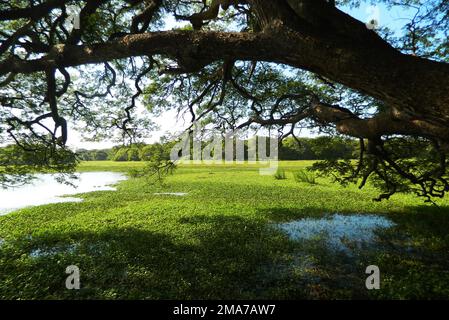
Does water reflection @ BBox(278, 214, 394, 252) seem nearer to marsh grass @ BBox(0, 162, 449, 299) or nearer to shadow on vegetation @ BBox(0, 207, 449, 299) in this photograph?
marsh grass @ BBox(0, 162, 449, 299)

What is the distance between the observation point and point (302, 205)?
14.3m

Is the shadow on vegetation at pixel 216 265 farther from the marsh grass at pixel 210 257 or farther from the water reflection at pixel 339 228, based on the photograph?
the water reflection at pixel 339 228

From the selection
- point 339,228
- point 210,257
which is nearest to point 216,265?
point 210,257

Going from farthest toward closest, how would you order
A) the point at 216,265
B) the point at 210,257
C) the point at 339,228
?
1. the point at 339,228
2. the point at 210,257
3. the point at 216,265

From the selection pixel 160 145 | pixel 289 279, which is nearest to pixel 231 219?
pixel 160 145

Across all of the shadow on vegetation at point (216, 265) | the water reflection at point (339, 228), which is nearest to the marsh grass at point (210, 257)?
the shadow on vegetation at point (216, 265)

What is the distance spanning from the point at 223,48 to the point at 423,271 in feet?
21.8

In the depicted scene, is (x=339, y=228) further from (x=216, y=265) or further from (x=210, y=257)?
(x=216, y=265)

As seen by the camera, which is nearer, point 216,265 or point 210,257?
point 216,265

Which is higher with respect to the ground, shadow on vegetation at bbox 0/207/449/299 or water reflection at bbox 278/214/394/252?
shadow on vegetation at bbox 0/207/449/299

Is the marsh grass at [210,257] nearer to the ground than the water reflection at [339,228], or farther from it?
farther from it

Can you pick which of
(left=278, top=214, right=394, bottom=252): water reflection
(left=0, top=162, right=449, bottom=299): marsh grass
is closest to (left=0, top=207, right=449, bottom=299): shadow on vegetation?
(left=0, top=162, right=449, bottom=299): marsh grass

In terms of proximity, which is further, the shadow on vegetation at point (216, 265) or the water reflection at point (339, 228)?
the water reflection at point (339, 228)

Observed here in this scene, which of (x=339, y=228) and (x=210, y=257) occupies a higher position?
(x=210, y=257)
